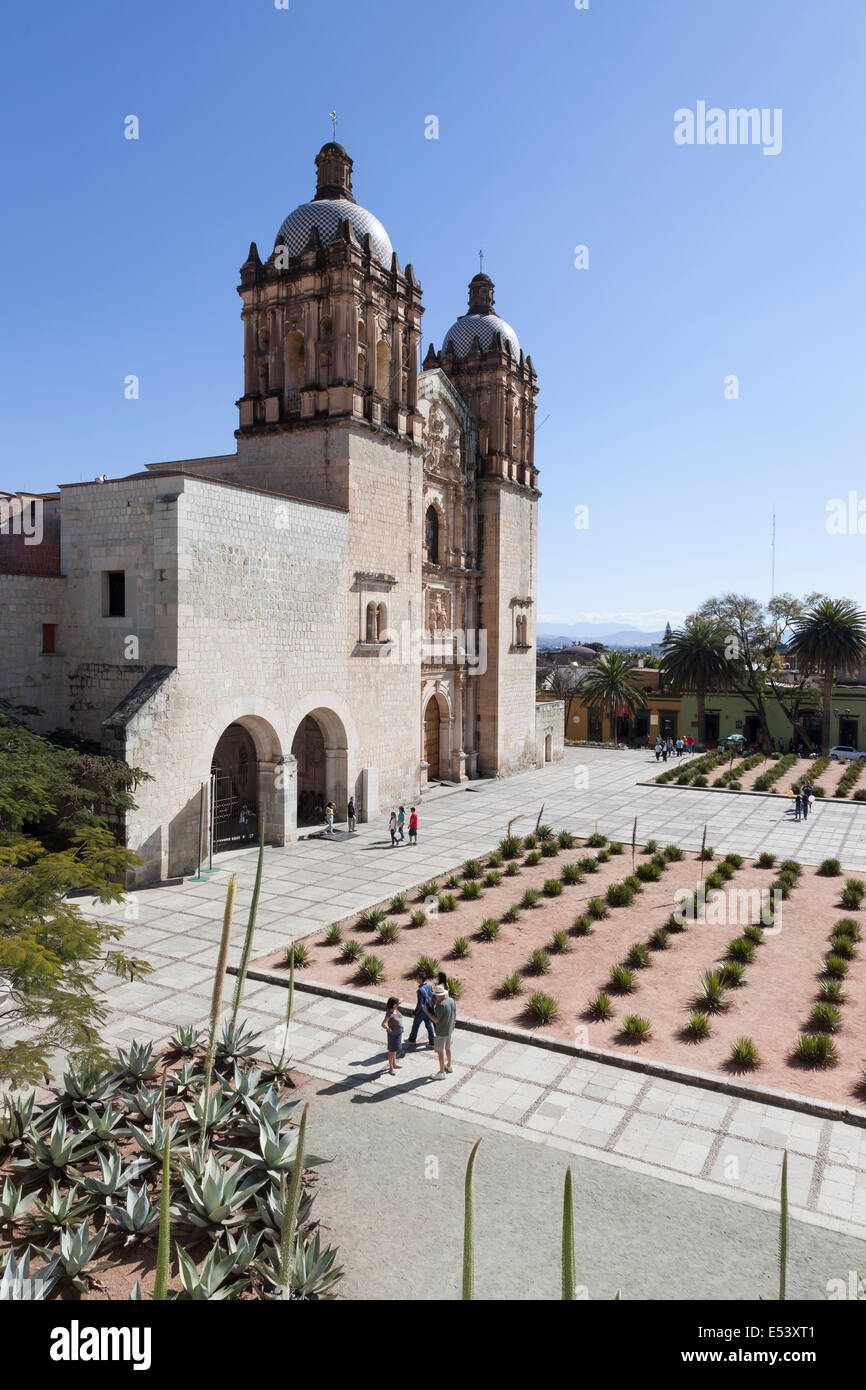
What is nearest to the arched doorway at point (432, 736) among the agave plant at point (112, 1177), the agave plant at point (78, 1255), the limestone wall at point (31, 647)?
the limestone wall at point (31, 647)

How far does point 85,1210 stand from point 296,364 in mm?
24665

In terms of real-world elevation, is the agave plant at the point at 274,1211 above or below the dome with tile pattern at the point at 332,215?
below

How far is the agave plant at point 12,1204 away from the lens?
24.8ft

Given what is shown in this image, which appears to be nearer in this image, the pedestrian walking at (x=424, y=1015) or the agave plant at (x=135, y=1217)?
the agave plant at (x=135, y=1217)

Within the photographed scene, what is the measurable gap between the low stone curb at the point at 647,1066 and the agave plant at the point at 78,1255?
19.2ft

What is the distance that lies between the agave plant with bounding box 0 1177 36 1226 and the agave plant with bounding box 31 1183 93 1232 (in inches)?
3.7

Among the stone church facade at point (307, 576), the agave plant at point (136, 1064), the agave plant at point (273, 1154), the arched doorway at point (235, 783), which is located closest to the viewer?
the agave plant at point (273, 1154)

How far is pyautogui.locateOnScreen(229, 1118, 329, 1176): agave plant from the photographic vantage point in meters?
8.25

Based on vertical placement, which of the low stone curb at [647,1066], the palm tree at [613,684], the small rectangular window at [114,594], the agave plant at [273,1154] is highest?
the small rectangular window at [114,594]

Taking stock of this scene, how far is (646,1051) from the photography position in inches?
467

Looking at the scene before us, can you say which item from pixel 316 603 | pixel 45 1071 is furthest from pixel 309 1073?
pixel 316 603

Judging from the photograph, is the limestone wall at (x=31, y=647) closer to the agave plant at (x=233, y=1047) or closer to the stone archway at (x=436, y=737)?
the agave plant at (x=233, y=1047)

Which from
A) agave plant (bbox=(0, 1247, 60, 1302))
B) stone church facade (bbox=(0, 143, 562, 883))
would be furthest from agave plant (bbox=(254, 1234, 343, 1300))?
stone church facade (bbox=(0, 143, 562, 883))

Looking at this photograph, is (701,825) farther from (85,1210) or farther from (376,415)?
(85,1210)
